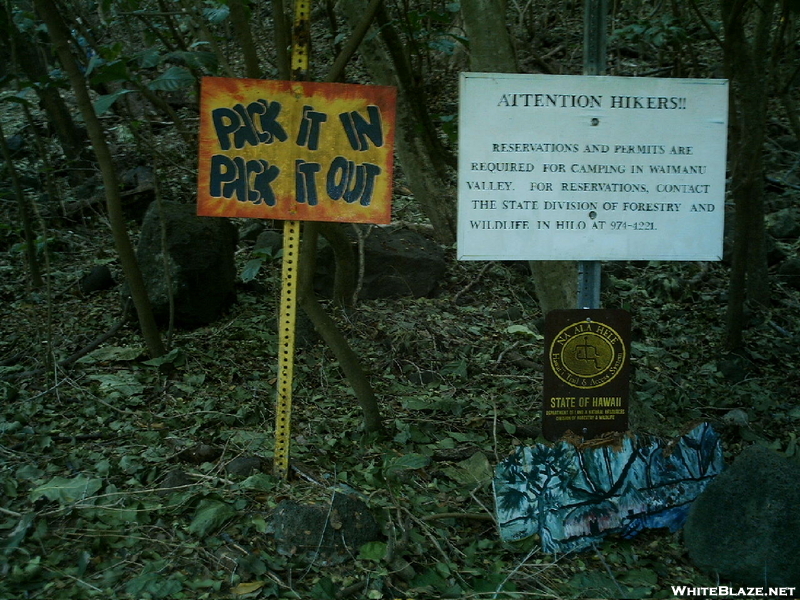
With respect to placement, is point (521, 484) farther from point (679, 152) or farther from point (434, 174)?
Answer: point (434, 174)

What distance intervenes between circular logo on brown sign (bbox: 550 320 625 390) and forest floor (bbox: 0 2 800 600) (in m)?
0.69

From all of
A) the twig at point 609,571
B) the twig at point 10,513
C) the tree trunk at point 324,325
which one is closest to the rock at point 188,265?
the tree trunk at point 324,325

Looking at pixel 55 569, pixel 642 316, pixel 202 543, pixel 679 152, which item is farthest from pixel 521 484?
pixel 642 316

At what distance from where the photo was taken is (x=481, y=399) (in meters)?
4.54

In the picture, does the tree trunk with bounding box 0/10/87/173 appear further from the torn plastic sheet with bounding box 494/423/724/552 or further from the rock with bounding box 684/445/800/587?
the rock with bounding box 684/445/800/587

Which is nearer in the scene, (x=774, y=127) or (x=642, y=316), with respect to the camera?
(x=642, y=316)

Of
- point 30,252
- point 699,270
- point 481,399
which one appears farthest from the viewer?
point 699,270

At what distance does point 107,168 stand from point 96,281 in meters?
1.87

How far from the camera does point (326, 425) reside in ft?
13.3

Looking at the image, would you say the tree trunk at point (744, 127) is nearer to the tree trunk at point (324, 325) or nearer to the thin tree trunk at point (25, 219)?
the tree trunk at point (324, 325)

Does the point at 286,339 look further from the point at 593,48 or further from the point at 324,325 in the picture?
the point at 593,48

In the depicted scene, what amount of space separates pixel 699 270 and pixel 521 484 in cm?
447

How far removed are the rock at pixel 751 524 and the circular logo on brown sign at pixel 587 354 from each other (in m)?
0.62

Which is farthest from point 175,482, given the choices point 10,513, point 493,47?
point 493,47
